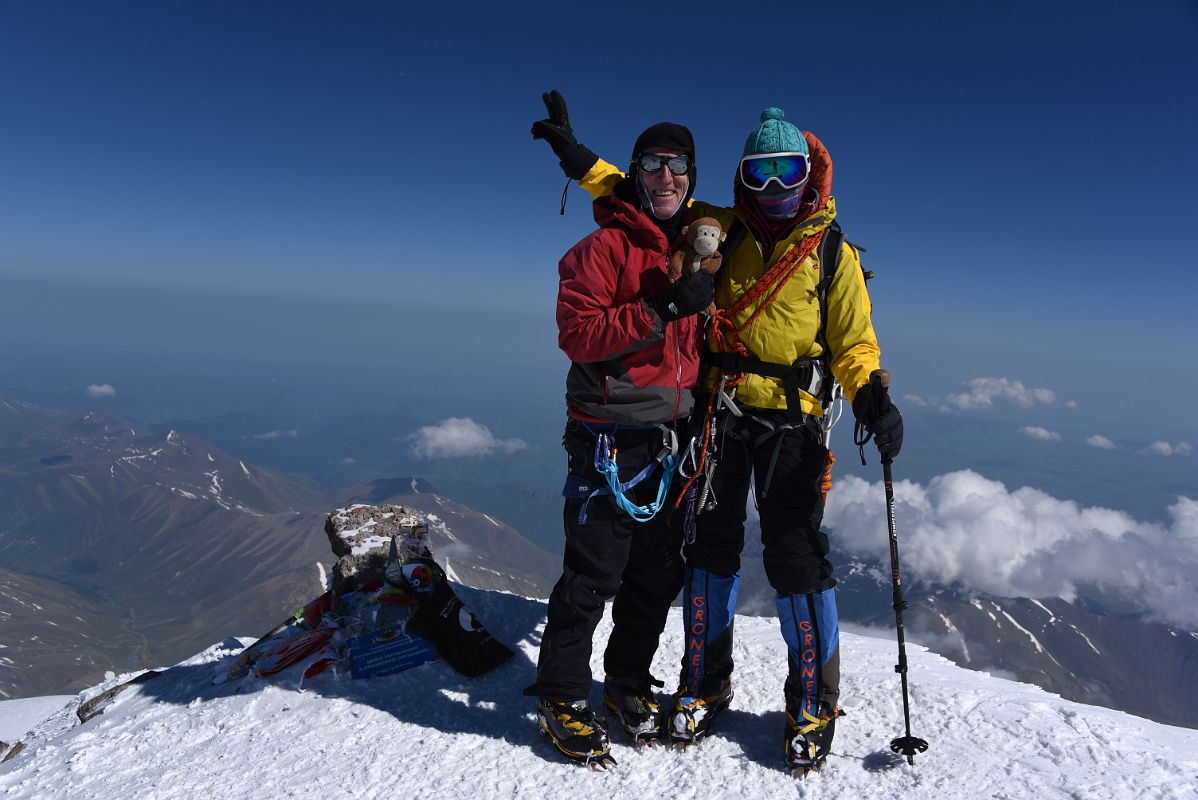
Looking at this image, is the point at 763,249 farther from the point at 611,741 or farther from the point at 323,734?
the point at 323,734

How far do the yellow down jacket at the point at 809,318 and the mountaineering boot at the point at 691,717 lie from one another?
2.42 meters

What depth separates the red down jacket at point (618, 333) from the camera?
13.0ft

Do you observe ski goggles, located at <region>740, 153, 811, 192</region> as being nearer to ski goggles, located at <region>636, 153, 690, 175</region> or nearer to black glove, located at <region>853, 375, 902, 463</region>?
ski goggles, located at <region>636, 153, 690, 175</region>

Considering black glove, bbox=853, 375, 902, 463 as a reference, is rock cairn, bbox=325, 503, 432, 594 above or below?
below

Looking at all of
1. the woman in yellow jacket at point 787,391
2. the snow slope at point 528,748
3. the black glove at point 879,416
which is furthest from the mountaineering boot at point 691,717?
the black glove at point 879,416

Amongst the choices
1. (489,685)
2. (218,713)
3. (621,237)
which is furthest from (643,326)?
(218,713)

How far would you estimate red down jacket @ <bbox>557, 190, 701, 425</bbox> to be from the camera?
3967 millimetres

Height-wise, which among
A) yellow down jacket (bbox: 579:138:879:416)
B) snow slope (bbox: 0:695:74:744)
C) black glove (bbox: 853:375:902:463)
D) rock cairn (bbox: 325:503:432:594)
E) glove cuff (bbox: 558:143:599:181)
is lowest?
snow slope (bbox: 0:695:74:744)

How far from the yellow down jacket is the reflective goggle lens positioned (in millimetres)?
307

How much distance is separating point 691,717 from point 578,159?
4560 millimetres

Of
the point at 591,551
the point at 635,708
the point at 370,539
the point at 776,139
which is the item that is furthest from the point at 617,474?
the point at 370,539

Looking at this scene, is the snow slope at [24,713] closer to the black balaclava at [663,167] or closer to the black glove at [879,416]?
the black balaclava at [663,167]

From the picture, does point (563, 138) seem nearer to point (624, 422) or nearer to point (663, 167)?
point (663, 167)

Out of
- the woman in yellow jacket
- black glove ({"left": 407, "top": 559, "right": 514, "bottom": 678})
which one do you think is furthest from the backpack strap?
black glove ({"left": 407, "top": 559, "right": 514, "bottom": 678})
